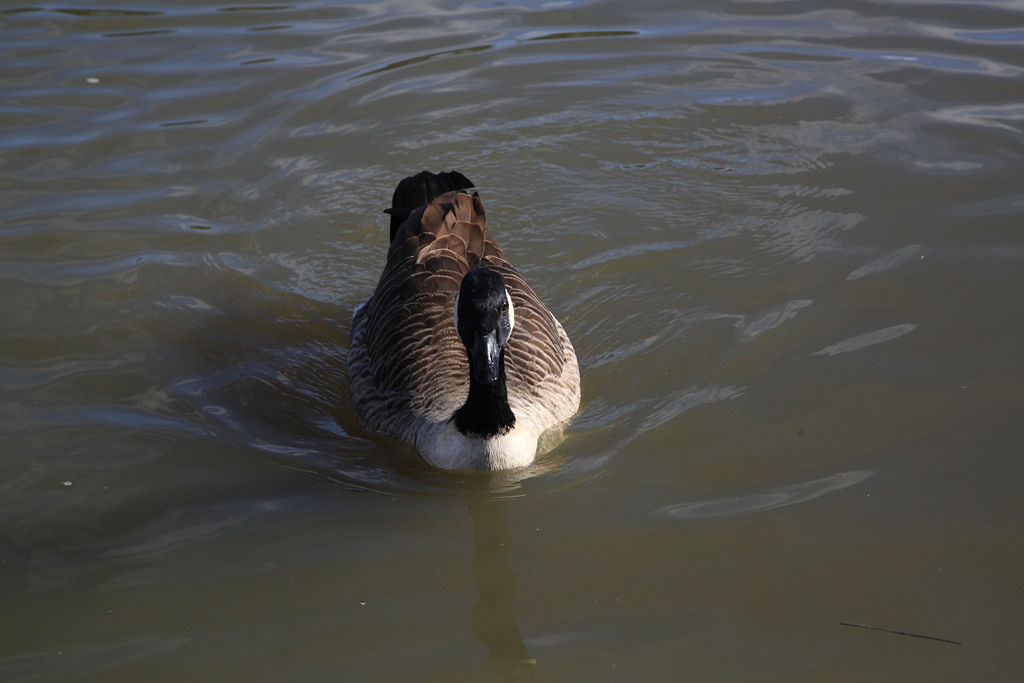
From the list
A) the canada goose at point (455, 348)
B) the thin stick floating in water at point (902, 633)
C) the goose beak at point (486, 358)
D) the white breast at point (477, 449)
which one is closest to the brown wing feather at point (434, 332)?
the canada goose at point (455, 348)

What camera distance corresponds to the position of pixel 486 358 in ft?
17.7

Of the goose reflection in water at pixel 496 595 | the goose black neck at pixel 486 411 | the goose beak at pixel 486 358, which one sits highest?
the goose beak at pixel 486 358

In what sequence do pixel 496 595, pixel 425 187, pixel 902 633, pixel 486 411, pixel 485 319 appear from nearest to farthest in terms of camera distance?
pixel 902 633 → pixel 496 595 → pixel 485 319 → pixel 486 411 → pixel 425 187

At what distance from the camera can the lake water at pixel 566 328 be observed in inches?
184

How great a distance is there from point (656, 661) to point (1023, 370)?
10.5 feet

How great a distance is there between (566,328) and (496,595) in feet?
9.67

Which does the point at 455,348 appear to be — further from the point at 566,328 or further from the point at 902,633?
the point at 902,633

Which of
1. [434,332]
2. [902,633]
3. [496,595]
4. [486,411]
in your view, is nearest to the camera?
[902,633]

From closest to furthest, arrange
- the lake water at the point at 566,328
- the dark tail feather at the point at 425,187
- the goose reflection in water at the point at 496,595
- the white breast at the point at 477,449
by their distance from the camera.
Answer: the goose reflection in water at the point at 496,595, the lake water at the point at 566,328, the white breast at the point at 477,449, the dark tail feather at the point at 425,187

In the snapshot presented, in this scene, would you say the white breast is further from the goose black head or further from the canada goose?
the goose black head

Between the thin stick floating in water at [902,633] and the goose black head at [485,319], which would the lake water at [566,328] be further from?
the goose black head at [485,319]

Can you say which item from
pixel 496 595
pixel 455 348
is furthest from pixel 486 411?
pixel 496 595

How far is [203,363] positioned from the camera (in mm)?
6980

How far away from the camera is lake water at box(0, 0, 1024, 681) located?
4680 millimetres
